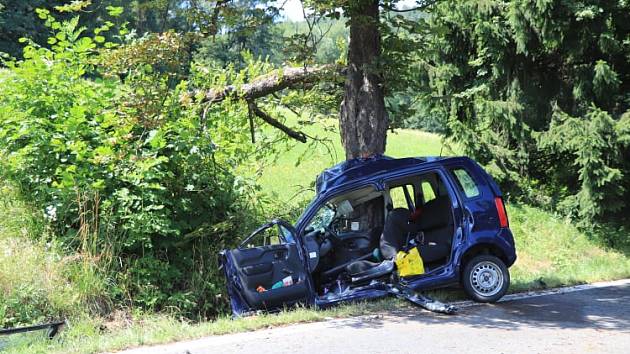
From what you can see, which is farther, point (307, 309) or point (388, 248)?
point (388, 248)

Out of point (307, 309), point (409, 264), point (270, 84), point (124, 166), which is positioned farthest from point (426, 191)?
point (124, 166)

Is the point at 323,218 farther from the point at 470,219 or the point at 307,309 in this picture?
the point at 470,219

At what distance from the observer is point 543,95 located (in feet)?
52.9

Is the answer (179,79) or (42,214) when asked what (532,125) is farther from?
(42,214)

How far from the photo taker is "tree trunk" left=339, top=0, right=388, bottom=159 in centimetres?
950

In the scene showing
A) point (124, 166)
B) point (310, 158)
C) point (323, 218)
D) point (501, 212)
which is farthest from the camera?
point (310, 158)

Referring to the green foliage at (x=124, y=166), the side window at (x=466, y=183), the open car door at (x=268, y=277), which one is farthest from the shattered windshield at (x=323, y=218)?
the side window at (x=466, y=183)

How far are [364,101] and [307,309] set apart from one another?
12.1ft

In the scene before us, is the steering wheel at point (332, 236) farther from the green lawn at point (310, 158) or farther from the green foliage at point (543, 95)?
the green foliage at point (543, 95)

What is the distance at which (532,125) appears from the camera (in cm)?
1591

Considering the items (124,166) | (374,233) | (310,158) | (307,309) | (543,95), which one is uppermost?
(543,95)

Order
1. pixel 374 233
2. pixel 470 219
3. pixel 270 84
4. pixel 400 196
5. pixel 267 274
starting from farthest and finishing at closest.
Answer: pixel 270 84, pixel 400 196, pixel 374 233, pixel 470 219, pixel 267 274

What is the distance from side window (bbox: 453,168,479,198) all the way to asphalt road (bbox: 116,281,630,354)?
4.73ft

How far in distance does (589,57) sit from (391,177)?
33.2ft
